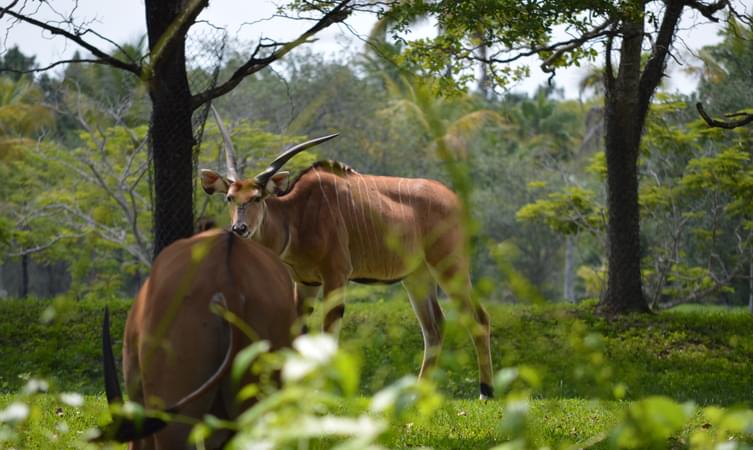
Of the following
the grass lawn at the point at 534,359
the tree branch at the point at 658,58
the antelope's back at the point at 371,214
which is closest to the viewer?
the grass lawn at the point at 534,359

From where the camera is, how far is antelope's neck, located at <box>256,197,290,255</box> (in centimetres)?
723

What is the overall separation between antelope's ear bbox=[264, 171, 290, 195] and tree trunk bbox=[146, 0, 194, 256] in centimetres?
82

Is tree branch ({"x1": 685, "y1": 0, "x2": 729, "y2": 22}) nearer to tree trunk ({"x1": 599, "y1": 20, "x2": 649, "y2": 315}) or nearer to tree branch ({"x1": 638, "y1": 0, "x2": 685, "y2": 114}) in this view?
tree branch ({"x1": 638, "y1": 0, "x2": 685, "y2": 114})

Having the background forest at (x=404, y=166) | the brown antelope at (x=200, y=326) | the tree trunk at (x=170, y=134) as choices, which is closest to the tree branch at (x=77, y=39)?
the tree trunk at (x=170, y=134)

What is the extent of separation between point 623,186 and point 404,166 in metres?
25.9

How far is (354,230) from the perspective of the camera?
8.02 m

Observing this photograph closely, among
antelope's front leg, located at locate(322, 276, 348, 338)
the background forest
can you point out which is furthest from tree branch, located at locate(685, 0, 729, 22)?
antelope's front leg, located at locate(322, 276, 348, 338)

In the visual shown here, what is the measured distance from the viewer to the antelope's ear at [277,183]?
7.16 metres

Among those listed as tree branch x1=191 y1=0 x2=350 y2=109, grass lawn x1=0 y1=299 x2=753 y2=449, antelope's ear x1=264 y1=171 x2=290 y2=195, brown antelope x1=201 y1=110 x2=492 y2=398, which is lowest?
grass lawn x1=0 y1=299 x2=753 y2=449

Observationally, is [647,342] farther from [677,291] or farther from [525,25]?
[677,291]

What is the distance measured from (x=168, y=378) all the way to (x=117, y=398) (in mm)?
171

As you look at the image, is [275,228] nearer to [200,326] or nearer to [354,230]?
[354,230]

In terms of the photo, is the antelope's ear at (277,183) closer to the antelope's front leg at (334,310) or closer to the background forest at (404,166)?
the antelope's front leg at (334,310)

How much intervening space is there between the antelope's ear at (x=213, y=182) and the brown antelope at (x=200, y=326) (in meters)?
3.72
